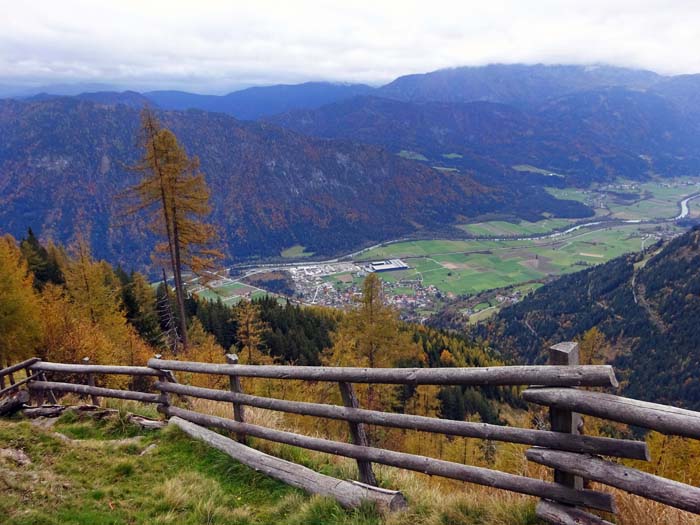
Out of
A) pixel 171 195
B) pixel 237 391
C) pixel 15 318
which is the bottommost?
pixel 15 318

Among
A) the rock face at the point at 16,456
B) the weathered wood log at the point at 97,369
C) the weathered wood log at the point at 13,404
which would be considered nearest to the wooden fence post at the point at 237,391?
the weathered wood log at the point at 97,369

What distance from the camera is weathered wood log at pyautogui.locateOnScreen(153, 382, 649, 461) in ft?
13.7

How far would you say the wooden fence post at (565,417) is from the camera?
455 centimetres

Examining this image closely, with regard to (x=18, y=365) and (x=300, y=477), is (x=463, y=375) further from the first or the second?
(x=18, y=365)

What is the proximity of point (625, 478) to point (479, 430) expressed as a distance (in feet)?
4.90

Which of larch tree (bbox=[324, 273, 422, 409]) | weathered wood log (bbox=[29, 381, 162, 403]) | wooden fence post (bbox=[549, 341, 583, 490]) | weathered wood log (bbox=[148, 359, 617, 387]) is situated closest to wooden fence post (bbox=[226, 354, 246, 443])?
weathered wood log (bbox=[148, 359, 617, 387])

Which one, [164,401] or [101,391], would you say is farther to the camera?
[101,391]

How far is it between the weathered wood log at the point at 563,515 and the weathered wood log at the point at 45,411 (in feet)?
32.7

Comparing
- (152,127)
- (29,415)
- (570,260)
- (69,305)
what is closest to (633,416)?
(29,415)

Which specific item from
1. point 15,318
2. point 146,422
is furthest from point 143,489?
point 15,318

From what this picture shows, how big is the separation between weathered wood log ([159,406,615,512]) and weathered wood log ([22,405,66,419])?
492cm

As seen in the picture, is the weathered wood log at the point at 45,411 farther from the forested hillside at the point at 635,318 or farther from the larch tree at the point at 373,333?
the forested hillside at the point at 635,318

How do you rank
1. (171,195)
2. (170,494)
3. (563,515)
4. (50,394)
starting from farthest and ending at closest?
1. (171,195)
2. (50,394)
3. (170,494)
4. (563,515)

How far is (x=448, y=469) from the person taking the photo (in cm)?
545
